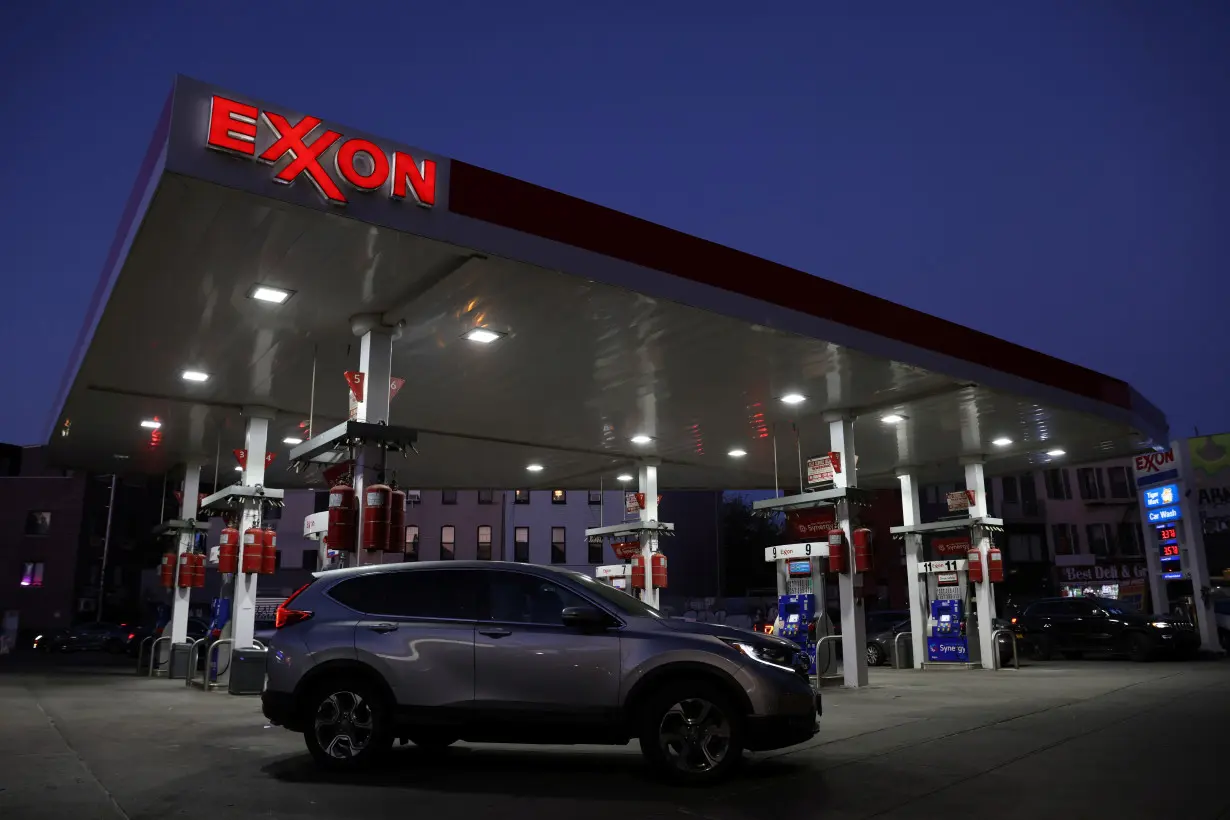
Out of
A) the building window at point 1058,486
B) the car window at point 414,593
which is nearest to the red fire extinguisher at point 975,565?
the car window at point 414,593

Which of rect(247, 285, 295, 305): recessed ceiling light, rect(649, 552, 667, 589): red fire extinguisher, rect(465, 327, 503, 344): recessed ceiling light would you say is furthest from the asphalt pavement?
rect(649, 552, 667, 589): red fire extinguisher

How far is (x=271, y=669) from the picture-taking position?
23.7 feet

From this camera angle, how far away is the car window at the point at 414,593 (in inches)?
282

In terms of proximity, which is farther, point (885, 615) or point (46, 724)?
point (885, 615)

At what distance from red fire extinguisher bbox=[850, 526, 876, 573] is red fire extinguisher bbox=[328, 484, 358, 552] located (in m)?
9.29

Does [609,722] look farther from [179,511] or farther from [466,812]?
[179,511]

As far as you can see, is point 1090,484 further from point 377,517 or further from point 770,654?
point 770,654

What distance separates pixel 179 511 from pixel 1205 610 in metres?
25.1

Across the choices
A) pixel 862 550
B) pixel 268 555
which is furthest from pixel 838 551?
pixel 268 555

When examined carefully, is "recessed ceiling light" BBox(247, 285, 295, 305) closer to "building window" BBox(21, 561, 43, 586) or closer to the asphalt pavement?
the asphalt pavement

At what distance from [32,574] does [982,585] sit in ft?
146

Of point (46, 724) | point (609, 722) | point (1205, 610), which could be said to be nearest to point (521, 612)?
point (609, 722)

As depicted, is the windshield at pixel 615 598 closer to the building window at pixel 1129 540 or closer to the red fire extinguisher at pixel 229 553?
the red fire extinguisher at pixel 229 553

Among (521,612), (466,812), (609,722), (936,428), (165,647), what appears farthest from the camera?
(165,647)
